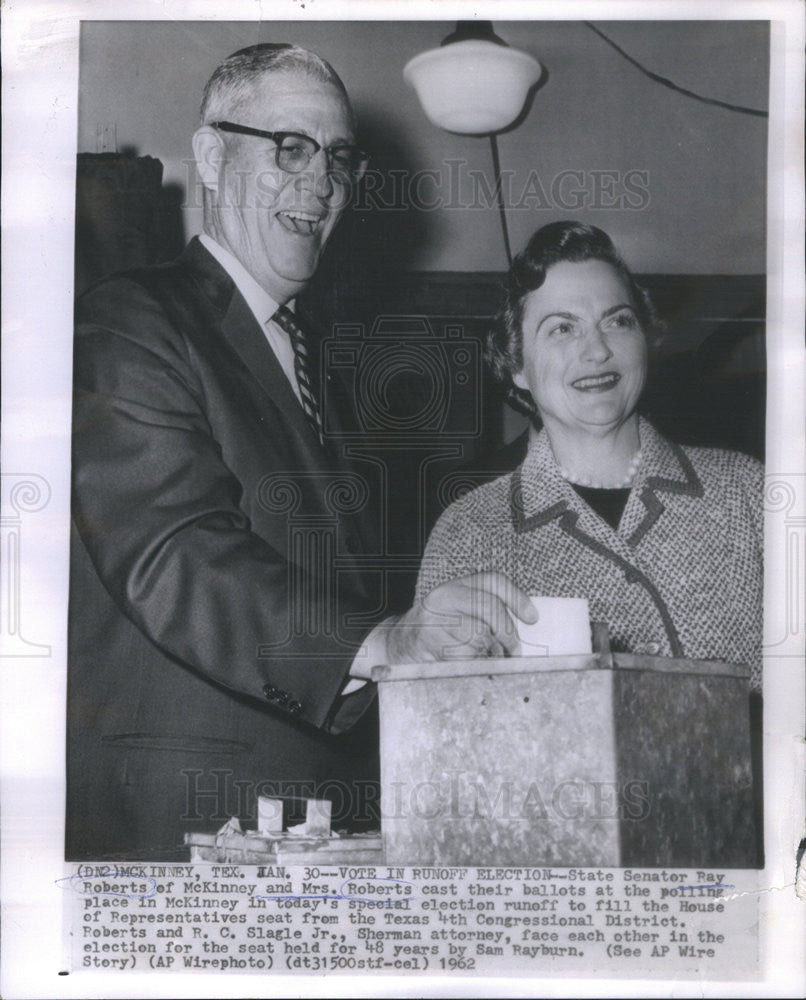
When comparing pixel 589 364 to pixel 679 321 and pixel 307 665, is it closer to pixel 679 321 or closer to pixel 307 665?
pixel 679 321

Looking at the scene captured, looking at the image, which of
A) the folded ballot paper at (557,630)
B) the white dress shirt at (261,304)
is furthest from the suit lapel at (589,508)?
the white dress shirt at (261,304)

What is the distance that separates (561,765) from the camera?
1.56 m

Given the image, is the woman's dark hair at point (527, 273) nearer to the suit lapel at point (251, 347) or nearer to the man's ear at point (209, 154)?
the suit lapel at point (251, 347)

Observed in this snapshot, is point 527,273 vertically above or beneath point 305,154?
beneath

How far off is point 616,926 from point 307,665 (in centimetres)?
49

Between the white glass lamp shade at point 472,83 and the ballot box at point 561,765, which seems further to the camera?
the white glass lamp shade at point 472,83

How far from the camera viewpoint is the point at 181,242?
5.57ft

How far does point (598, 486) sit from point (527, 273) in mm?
285

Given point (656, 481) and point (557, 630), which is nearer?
point (557, 630)

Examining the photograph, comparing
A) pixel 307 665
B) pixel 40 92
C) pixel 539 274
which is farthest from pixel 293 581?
pixel 40 92

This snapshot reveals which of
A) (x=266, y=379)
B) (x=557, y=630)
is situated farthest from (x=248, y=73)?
(x=557, y=630)

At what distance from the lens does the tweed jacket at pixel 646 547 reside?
1.63 m

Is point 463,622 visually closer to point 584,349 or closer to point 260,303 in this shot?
point 584,349

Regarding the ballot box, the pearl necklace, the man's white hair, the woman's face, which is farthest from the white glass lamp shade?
the ballot box
